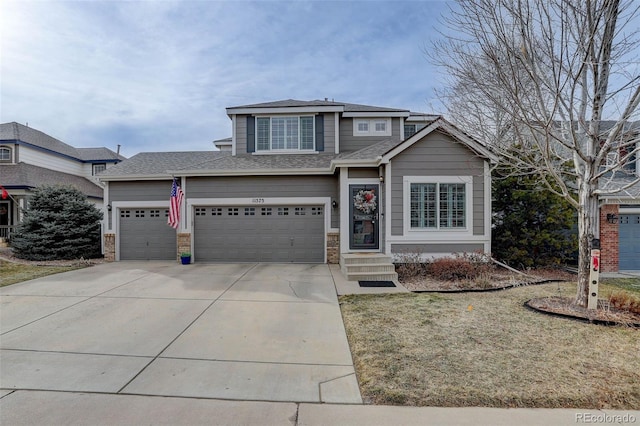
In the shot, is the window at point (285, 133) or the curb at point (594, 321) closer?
the curb at point (594, 321)

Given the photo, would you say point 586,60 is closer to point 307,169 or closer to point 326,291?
point 326,291

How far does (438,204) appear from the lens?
9.27 meters

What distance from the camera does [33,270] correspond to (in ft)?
30.9

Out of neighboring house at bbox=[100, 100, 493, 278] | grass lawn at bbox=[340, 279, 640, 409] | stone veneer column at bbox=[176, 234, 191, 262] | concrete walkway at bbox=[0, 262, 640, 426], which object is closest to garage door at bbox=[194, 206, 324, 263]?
neighboring house at bbox=[100, 100, 493, 278]

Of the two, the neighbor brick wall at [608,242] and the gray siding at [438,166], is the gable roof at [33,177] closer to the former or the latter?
the gray siding at [438,166]

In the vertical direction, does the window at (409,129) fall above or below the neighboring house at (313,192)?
above

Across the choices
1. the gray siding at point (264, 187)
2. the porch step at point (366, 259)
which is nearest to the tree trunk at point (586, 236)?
the porch step at point (366, 259)

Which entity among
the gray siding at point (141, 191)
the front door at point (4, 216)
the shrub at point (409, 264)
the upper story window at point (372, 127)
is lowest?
the shrub at point (409, 264)

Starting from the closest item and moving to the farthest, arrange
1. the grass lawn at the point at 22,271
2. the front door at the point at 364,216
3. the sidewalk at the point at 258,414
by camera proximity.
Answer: the sidewalk at the point at 258,414
the grass lawn at the point at 22,271
the front door at the point at 364,216

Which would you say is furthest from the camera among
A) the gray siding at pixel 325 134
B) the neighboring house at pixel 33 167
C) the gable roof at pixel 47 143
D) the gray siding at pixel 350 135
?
the gable roof at pixel 47 143

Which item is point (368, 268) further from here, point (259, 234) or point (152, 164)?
point (152, 164)

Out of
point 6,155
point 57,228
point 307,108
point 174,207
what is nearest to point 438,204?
point 307,108

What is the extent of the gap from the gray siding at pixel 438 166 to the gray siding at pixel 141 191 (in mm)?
8629

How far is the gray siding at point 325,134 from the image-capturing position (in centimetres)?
1288
